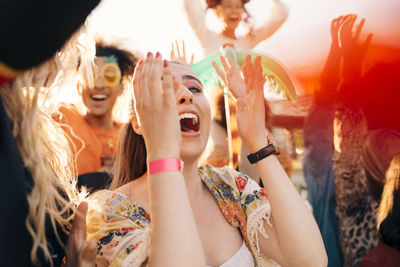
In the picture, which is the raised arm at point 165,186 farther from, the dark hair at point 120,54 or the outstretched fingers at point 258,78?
the dark hair at point 120,54

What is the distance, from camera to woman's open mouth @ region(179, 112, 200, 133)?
126 cm

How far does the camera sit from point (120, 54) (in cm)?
289

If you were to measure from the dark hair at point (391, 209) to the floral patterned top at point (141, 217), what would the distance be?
560 millimetres

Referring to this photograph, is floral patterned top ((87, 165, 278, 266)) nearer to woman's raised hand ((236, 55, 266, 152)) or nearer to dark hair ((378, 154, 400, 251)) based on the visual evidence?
woman's raised hand ((236, 55, 266, 152))

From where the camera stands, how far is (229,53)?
1940 mm

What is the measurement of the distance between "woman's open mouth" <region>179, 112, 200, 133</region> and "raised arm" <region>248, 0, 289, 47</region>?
1283 mm

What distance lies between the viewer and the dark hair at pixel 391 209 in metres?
1.45

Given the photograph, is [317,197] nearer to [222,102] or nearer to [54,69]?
[222,102]

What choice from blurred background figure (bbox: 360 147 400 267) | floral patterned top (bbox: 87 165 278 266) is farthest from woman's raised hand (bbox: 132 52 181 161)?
blurred background figure (bbox: 360 147 400 267)

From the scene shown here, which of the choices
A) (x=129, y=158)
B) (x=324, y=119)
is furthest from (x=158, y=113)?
(x=324, y=119)

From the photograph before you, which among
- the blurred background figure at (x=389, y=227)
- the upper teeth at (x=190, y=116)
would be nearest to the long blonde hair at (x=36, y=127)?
the upper teeth at (x=190, y=116)

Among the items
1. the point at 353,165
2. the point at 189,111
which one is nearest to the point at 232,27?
the point at 353,165

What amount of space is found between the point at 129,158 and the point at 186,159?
30cm

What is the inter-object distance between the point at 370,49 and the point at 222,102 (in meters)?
1.08
